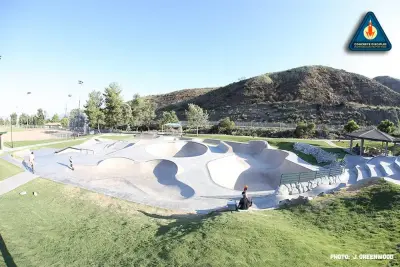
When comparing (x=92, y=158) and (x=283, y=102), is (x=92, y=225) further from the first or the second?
(x=283, y=102)

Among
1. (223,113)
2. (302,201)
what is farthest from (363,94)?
(302,201)

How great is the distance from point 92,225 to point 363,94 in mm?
83836

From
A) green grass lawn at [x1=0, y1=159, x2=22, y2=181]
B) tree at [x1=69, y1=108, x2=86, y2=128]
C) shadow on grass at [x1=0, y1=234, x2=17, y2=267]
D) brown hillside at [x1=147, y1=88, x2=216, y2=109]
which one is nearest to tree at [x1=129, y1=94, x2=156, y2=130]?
tree at [x1=69, y1=108, x2=86, y2=128]

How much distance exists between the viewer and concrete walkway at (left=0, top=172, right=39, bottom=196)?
14.0 m

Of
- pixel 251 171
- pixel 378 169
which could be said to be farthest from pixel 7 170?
pixel 378 169

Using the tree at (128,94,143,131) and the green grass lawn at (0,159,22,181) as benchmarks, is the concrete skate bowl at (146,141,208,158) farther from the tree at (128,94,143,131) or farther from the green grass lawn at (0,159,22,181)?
the tree at (128,94,143,131)

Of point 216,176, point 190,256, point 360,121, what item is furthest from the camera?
point 360,121

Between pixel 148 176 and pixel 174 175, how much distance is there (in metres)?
2.36

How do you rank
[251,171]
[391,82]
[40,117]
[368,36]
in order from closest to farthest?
[368,36], [251,171], [391,82], [40,117]

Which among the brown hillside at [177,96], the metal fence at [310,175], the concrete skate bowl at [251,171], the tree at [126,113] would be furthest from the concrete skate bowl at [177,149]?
the brown hillside at [177,96]

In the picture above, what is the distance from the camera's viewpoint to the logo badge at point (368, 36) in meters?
5.44

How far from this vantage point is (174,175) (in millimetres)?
19219

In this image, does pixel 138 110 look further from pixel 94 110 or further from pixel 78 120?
pixel 78 120

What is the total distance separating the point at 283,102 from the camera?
242 feet
